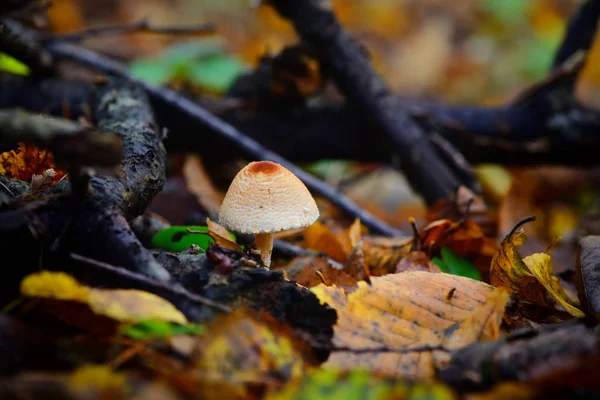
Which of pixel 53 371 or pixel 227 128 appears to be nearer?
pixel 53 371

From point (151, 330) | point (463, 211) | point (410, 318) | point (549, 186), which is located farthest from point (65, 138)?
point (549, 186)

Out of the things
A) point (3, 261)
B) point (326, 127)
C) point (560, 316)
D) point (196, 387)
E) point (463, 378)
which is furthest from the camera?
point (326, 127)

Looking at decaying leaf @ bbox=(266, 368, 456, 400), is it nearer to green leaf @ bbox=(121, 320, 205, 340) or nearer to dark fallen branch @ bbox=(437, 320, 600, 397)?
dark fallen branch @ bbox=(437, 320, 600, 397)

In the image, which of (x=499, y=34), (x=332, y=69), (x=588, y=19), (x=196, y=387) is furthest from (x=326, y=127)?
(x=499, y=34)

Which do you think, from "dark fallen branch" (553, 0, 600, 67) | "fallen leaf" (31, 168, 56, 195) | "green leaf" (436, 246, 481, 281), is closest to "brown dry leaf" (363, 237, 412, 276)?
"green leaf" (436, 246, 481, 281)

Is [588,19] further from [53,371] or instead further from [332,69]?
[53,371]

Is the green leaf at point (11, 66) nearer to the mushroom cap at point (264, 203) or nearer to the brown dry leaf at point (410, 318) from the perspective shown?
the mushroom cap at point (264, 203)

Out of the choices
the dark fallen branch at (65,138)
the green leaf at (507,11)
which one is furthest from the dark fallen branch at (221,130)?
the green leaf at (507,11)
